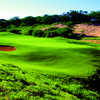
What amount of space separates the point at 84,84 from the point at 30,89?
14.9 feet

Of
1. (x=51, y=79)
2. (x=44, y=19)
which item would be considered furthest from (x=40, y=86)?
(x=44, y=19)

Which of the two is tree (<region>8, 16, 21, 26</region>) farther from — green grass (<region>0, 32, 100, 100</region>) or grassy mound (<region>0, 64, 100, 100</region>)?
grassy mound (<region>0, 64, 100, 100</region>)

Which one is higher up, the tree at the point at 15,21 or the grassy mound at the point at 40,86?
the tree at the point at 15,21

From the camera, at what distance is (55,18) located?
88562 mm

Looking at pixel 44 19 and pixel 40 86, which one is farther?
pixel 44 19

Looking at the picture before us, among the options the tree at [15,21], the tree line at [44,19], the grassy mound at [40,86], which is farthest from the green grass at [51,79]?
the tree at [15,21]

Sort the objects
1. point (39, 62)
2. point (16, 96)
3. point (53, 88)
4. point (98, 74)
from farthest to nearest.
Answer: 1. point (39, 62)
2. point (98, 74)
3. point (53, 88)
4. point (16, 96)

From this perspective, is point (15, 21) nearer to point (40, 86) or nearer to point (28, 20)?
point (28, 20)

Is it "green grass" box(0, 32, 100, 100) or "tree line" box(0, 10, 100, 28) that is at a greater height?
"tree line" box(0, 10, 100, 28)

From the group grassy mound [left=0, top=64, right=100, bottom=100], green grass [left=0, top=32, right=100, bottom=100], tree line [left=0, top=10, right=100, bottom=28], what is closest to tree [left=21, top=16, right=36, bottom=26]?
tree line [left=0, top=10, right=100, bottom=28]

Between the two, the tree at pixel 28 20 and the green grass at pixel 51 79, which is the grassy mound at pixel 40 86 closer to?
the green grass at pixel 51 79

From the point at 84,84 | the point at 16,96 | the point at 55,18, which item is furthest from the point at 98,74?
the point at 55,18

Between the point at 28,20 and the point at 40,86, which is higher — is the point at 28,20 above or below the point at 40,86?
above

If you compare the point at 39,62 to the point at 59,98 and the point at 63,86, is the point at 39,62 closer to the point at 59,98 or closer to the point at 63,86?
the point at 63,86
